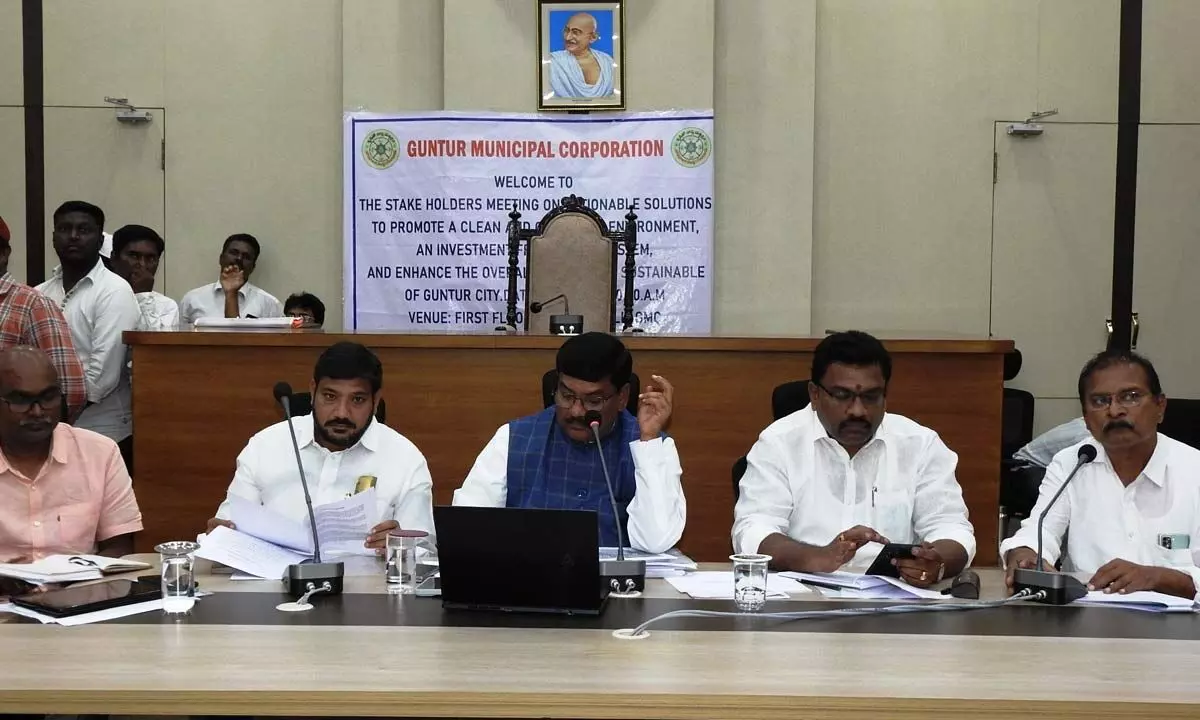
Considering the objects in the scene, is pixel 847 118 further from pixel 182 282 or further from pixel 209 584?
pixel 209 584

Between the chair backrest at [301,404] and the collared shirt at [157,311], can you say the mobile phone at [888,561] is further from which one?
the collared shirt at [157,311]

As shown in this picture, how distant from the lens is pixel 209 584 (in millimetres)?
2459

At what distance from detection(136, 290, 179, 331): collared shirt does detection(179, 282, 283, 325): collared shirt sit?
28cm

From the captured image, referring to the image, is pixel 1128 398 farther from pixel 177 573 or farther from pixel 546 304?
pixel 546 304

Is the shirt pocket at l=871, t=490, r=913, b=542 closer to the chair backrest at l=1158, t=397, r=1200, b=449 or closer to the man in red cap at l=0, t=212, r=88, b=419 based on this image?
the chair backrest at l=1158, t=397, r=1200, b=449

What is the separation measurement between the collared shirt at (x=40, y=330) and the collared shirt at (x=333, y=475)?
1327 millimetres

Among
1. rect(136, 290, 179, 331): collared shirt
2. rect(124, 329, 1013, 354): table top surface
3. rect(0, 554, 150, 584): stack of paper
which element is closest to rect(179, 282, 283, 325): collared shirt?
rect(136, 290, 179, 331): collared shirt

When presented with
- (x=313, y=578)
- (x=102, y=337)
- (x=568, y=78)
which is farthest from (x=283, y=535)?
(x=568, y=78)

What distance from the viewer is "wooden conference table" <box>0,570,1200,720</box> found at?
1701 mm

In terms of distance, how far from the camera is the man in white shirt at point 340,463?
2.98m

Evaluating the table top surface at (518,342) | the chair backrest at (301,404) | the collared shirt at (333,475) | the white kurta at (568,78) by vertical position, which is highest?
the white kurta at (568,78)

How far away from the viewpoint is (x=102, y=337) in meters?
4.66

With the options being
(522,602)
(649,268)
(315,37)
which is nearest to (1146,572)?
(522,602)

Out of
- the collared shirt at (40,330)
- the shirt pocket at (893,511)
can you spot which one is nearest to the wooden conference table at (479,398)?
the collared shirt at (40,330)
